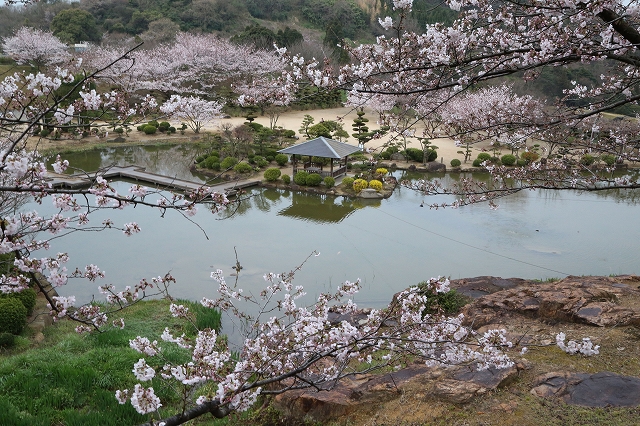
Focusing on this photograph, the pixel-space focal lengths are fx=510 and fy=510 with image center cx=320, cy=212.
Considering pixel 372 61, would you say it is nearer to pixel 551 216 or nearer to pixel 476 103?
pixel 551 216

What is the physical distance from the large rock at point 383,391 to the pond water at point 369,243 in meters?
3.79

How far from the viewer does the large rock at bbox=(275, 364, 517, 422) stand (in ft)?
11.3

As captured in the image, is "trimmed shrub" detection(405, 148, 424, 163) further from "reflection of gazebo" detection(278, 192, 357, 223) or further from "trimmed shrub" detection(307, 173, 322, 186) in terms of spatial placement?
"reflection of gazebo" detection(278, 192, 357, 223)

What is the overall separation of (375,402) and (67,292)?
6.06 meters

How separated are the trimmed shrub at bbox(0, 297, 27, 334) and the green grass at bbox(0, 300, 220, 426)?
0.64 ft

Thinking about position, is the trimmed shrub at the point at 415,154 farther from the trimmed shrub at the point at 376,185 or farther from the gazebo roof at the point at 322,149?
the trimmed shrub at the point at 376,185

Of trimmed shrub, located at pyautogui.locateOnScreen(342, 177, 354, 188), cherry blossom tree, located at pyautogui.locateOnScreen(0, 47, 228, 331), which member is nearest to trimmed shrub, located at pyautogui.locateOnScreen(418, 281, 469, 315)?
cherry blossom tree, located at pyautogui.locateOnScreen(0, 47, 228, 331)

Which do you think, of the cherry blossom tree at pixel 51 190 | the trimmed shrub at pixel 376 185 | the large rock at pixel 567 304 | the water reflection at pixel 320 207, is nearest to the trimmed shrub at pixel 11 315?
the cherry blossom tree at pixel 51 190

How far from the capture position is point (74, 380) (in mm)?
4543

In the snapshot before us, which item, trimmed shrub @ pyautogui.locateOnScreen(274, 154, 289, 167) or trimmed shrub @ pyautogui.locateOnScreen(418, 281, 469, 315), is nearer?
trimmed shrub @ pyautogui.locateOnScreen(418, 281, 469, 315)

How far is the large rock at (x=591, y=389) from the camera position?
126 inches

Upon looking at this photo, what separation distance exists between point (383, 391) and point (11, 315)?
4853 mm

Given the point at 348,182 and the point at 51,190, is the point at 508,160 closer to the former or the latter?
the point at 348,182

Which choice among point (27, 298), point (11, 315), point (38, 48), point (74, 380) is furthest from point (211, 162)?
point (38, 48)
